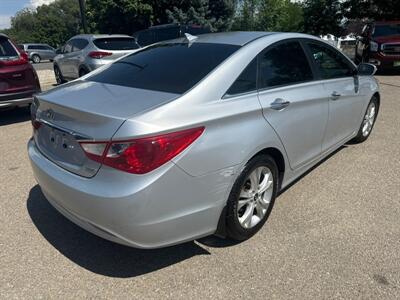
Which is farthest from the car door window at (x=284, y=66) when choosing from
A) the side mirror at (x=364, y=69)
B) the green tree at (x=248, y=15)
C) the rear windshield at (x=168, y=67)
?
the green tree at (x=248, y=15)

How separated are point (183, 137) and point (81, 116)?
27.6 inches

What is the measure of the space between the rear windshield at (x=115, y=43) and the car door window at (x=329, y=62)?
284 inches

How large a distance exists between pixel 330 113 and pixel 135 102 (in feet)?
7.43

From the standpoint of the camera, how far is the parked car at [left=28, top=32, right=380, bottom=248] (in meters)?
2.33

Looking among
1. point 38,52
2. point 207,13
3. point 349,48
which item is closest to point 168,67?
point 349,48

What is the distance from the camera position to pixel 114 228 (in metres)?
2.41

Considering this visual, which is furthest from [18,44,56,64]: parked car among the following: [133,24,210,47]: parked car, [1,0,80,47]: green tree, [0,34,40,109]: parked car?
[1,0,80,47]: green tree

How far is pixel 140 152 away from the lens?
227 centimetres

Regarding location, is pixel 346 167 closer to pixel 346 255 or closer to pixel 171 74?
pixel 346 255

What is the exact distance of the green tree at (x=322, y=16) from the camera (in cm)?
2811

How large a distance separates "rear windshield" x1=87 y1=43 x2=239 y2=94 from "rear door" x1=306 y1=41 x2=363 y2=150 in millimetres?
1208

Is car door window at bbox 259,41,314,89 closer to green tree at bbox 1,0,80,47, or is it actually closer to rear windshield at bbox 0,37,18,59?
rear windshield at bbox 0,37,18,59

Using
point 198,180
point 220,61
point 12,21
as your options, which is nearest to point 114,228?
point 198,180

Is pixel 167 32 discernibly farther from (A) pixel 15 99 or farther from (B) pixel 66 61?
(A) pixel 15 99
